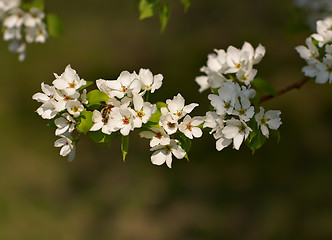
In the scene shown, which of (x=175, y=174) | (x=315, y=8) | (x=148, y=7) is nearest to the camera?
(x=148, y=7)

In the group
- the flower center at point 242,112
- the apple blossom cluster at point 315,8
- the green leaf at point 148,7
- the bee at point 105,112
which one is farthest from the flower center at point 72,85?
the apple blossom cluster at point 315,8

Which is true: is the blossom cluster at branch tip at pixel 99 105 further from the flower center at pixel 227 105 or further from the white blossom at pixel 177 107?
the flower center at pixel 227 105

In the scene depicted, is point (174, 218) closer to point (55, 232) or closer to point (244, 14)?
point (55, 232)

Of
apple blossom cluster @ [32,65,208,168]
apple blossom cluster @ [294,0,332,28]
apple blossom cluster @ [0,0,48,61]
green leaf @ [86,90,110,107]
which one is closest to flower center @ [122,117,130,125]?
apple blossom cluster @ [32,65,208,168]

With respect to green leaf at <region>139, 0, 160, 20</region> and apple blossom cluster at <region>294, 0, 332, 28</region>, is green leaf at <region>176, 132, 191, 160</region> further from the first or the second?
apple blossom cluster at <region>294, 0, 332, 28</region>

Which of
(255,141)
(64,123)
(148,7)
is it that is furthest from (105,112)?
(148,7)

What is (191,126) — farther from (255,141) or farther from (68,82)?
(68,82)
